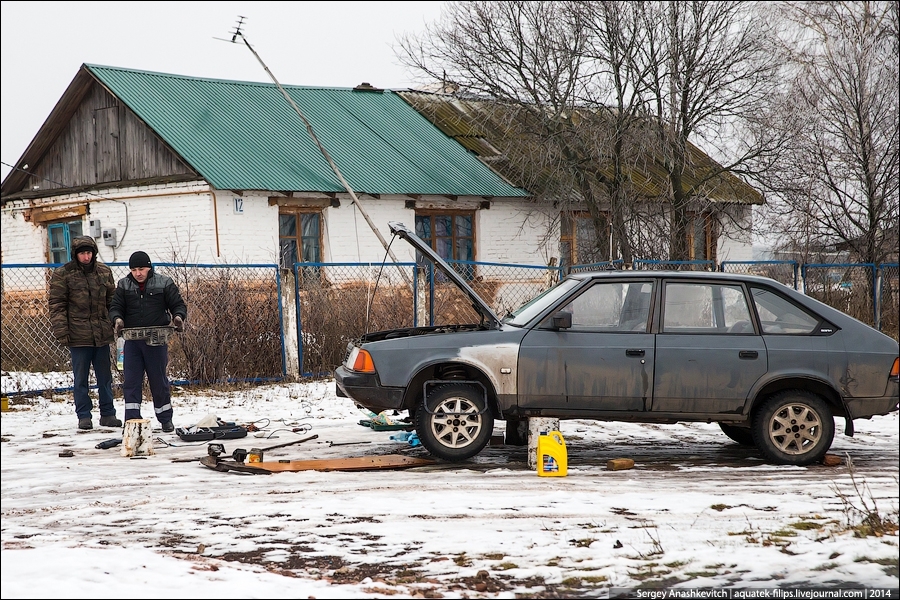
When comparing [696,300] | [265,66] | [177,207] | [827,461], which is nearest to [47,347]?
[177,207]

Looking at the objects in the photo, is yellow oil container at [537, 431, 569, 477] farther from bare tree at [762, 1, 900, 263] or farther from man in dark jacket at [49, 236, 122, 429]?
bare tree at [762, 1, 900, 263]

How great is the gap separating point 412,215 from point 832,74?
10984 millimetres

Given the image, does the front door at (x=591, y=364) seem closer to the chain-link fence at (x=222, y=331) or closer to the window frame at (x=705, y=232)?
the chain-link fence at (x=222, y=331)

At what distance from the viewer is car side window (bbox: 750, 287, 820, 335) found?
8320 millimetres

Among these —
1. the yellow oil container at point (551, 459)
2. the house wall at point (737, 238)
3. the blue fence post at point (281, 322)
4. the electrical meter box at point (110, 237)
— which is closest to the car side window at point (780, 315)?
the yellow oil container at point (551, 459)

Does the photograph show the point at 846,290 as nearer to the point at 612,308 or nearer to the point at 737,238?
the point at 737,238

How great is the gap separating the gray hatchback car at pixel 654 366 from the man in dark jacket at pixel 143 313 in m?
2.57

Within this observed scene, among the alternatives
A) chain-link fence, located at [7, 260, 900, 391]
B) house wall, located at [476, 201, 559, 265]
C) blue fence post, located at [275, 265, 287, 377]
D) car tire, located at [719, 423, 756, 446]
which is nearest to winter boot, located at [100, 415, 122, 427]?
chain-link fence, located at [7, 260, 900, 391]

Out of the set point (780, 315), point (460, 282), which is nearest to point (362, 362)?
point (460, 282)

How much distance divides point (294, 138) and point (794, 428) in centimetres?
1628

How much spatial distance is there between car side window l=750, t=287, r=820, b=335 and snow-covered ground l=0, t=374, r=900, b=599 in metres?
1.18

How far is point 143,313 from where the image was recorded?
989 centimetres

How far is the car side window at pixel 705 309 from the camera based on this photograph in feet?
27.2

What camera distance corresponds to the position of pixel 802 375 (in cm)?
811
